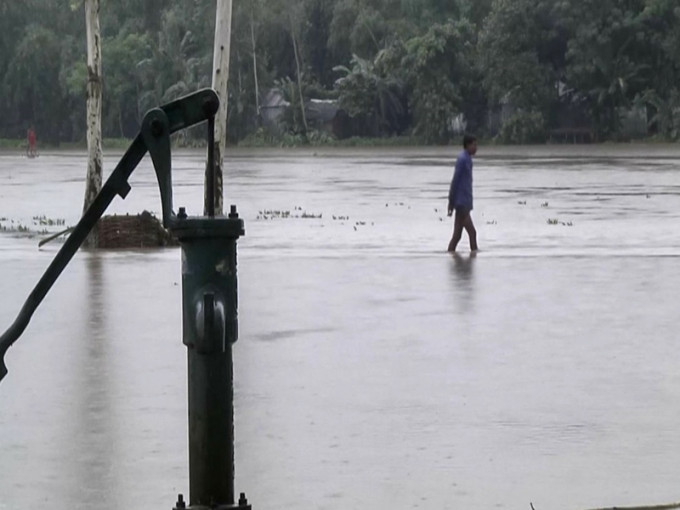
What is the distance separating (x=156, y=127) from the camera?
473cm

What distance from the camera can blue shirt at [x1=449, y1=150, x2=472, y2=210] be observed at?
19.5m

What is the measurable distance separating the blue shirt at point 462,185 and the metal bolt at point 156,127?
48.5 ft

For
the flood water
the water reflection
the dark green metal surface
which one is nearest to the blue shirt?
the flood water

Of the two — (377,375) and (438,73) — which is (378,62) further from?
(377,375)

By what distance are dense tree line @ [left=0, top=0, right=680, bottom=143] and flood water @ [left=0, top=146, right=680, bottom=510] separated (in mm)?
56908

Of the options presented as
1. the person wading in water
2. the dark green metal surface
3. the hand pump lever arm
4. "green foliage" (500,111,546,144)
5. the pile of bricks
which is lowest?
"green foliage" (500,111,546,144)

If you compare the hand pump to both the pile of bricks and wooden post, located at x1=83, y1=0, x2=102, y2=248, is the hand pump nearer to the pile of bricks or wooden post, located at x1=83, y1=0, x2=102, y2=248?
the pile of bricks

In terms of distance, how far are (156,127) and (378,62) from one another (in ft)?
266

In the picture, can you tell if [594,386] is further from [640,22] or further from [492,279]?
[640,22]

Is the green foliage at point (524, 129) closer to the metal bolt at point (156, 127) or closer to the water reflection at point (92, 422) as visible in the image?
the water reflection at point (92, 422)

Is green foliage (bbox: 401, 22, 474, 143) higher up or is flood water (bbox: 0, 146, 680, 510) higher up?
green foliage (bbox: 401, 22, 474, 143)

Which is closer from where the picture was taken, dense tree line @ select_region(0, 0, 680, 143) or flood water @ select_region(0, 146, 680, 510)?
flood water @ select_region(0, 146, 680, 510)

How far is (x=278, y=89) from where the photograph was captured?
293 feet

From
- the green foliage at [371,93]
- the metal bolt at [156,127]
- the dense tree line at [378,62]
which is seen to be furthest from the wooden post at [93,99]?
the green foliage at [371,93]
